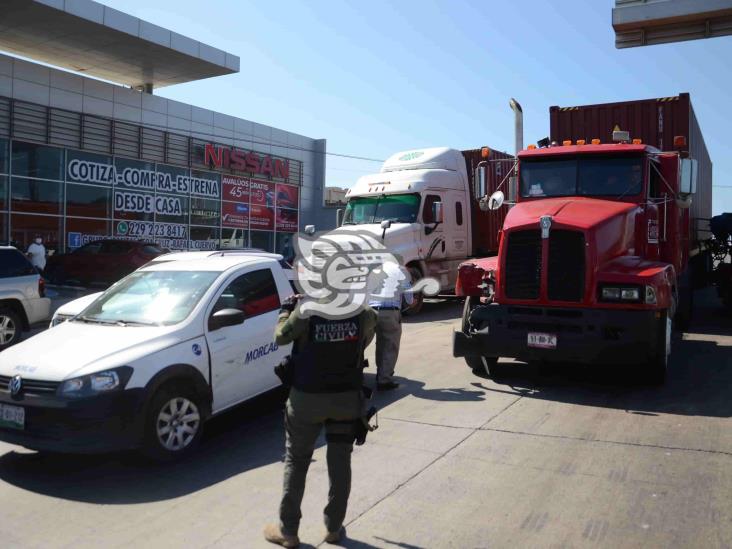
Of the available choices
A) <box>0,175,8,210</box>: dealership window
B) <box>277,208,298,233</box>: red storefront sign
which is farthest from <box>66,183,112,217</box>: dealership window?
<box>277,208,298,233</box>: red storefront sign

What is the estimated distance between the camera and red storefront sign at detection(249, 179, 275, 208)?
98.2 feet

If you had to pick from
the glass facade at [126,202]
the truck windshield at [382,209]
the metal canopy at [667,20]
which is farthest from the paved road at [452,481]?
the glass facade at [126,202]

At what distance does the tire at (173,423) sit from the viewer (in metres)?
4.93

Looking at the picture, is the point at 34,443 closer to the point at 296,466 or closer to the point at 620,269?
the point at 296,466

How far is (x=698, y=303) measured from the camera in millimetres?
17141

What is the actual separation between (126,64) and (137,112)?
1.78m

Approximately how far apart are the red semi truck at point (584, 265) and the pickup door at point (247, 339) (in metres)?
2.44

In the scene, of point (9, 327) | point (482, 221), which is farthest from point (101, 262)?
point (482, 221)

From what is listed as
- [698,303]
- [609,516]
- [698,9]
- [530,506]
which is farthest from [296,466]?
[698,303]

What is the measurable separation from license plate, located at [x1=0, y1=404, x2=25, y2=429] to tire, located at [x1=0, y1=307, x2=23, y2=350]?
6.14 meters

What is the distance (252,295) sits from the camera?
249 inches

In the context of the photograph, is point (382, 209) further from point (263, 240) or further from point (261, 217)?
point (263, 240)

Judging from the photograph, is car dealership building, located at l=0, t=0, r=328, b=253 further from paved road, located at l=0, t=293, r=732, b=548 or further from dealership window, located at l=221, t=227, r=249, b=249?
paved road, located at l=0, t=293, r=732, b=548

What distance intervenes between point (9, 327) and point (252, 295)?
629 centimetres
